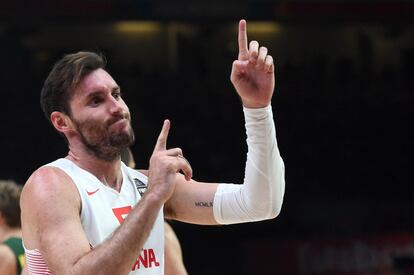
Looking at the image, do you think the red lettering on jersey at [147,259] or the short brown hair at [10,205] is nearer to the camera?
the red lettering on jersey at [147,259]

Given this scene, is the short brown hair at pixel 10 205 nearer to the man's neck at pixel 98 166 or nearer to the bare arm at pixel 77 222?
the man's neck at pixel 98 166

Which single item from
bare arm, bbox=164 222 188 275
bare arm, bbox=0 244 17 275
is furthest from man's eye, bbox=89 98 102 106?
bare arm, bbox=0 244 17 275

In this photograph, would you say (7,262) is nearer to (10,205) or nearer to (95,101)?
(10,205)

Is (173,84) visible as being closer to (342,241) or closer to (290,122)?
(290,122)

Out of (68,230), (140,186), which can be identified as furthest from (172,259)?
(68,230)

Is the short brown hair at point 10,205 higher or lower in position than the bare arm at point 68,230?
lower

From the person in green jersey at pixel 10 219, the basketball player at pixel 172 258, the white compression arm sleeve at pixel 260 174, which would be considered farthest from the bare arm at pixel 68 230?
the person in green jersey at pixel 10 219

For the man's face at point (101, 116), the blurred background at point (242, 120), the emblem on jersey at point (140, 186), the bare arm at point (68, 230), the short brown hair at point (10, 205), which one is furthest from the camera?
the blurred background at point (242, 120)

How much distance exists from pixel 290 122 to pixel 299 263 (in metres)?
3.89

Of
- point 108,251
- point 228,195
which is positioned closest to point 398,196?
point 228,195

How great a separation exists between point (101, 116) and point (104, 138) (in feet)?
0.30

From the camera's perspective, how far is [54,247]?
3.29m

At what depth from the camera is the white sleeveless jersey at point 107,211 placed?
354 centimetres

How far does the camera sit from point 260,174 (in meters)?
3.72
